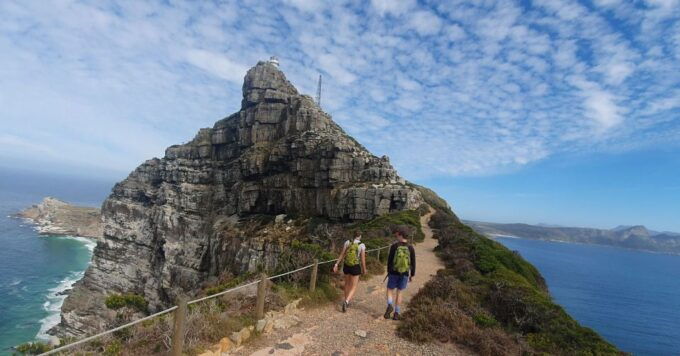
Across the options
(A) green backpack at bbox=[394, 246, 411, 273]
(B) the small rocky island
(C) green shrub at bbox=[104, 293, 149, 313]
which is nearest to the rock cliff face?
(C) green shrub at bbox=[104, 293, 149, 313]

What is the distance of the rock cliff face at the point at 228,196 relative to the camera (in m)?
46.6

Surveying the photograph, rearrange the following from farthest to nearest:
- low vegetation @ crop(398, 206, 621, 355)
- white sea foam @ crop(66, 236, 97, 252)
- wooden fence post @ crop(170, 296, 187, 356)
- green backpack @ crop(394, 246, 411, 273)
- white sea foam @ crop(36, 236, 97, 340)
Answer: white sea foam @ crop(66, 236, 97, 252) → white sea foam @ crop(36, 236, 97, 340) → green backpack @ crop(394, 246, 411, 273) → low vegetation @ crop(398, 206, 621, 355) → wooden fence post @ crop(170, 296, 187, 356)

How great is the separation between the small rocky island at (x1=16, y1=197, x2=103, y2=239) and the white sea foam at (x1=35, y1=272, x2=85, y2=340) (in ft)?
161

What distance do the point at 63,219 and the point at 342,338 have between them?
149 metres

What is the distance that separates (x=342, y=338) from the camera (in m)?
Result: 9.00

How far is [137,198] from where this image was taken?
6819cm

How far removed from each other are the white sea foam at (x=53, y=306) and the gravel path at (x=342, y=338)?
Result: 49.7 m

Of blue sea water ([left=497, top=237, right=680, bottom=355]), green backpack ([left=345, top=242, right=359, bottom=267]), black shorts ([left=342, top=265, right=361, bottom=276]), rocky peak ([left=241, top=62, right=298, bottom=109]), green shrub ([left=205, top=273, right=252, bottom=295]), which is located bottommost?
blue sea water ([left=497, top=237, right=680, bottom=355])

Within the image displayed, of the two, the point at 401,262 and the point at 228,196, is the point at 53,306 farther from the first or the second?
the point at 401,262

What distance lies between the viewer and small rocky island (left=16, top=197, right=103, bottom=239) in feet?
376

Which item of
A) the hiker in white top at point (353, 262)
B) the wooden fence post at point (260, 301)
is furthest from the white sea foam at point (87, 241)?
the hiker in white top at point (353, 262)

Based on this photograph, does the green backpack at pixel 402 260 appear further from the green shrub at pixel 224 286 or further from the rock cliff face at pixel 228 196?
the rock cliff face at pixel 228 196

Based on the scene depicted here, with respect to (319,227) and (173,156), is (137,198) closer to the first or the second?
(173,156)

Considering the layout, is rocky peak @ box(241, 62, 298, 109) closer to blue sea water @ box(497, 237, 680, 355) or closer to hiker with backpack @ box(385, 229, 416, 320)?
hiker with backpack @ box(385, 229, 416, 320)
